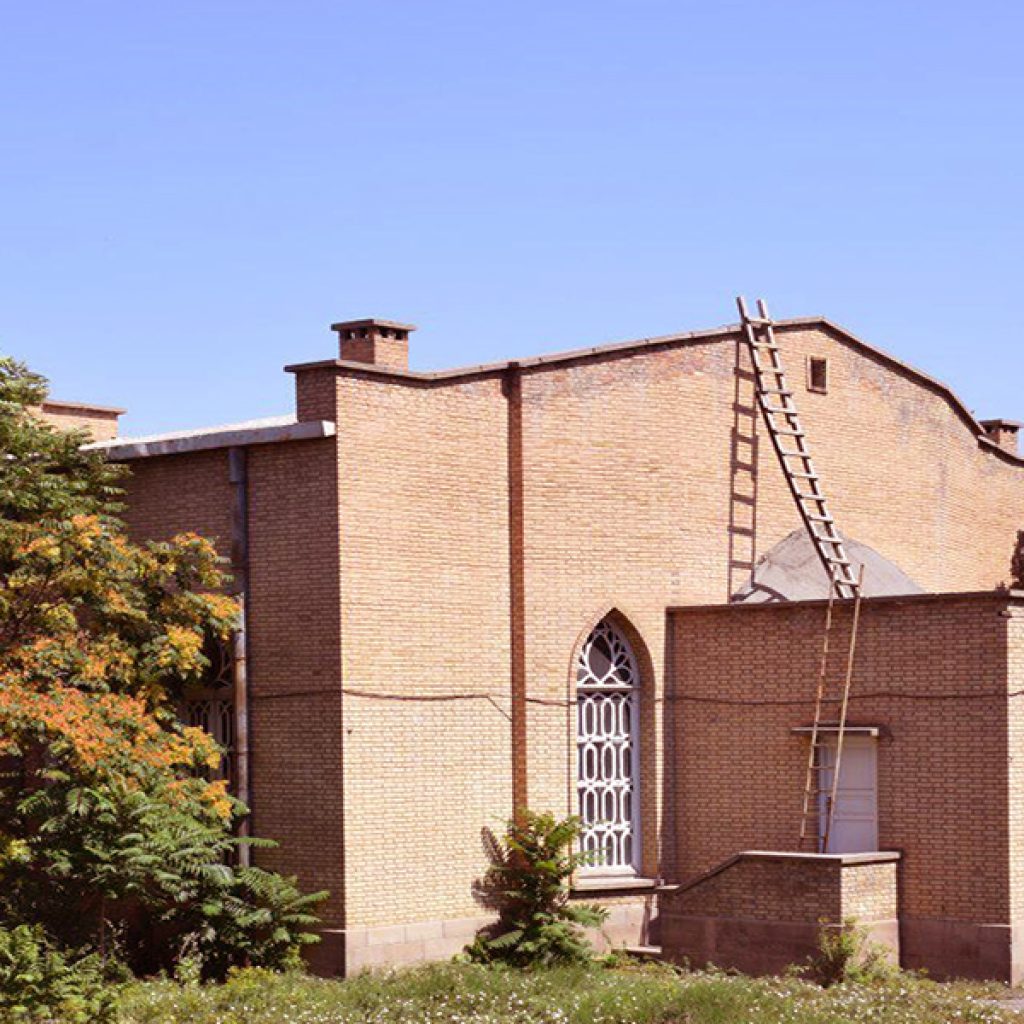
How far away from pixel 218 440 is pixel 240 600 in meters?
1.93

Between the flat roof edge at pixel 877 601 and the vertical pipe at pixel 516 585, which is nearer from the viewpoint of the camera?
the flat roof edge at pixel 877 601

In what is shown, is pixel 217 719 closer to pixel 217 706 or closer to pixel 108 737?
pixel 217 706

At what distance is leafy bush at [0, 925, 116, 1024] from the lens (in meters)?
19.2

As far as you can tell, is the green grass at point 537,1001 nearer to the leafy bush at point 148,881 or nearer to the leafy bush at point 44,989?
the leafy bush at point 44,989

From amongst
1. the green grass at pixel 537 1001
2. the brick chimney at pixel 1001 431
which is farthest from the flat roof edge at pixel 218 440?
the brick chimney at pixel 1001 431

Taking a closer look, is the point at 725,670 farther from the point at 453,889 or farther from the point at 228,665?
the point at 228,665

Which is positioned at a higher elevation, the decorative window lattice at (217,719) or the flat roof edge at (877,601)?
the flat roof edge at (877,601)

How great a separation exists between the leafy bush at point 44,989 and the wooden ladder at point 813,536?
901cm

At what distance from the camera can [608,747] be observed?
26281 mm

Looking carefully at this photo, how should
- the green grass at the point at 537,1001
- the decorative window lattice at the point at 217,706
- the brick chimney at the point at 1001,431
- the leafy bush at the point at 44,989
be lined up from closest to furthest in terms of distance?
the leafy bush at the point at 44,989, the green grass at the point at 537,1001, the decorative window lattice at the point at 217,706, the brick chimney at the point at 1001,431

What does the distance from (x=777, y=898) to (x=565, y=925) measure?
2592 mm

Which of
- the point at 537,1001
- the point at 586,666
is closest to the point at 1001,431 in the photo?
the point at 586,666

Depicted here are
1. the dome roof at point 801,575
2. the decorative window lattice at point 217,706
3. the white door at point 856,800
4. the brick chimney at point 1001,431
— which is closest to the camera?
the white door at point 856,800

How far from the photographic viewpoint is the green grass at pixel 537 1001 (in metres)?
19.4
